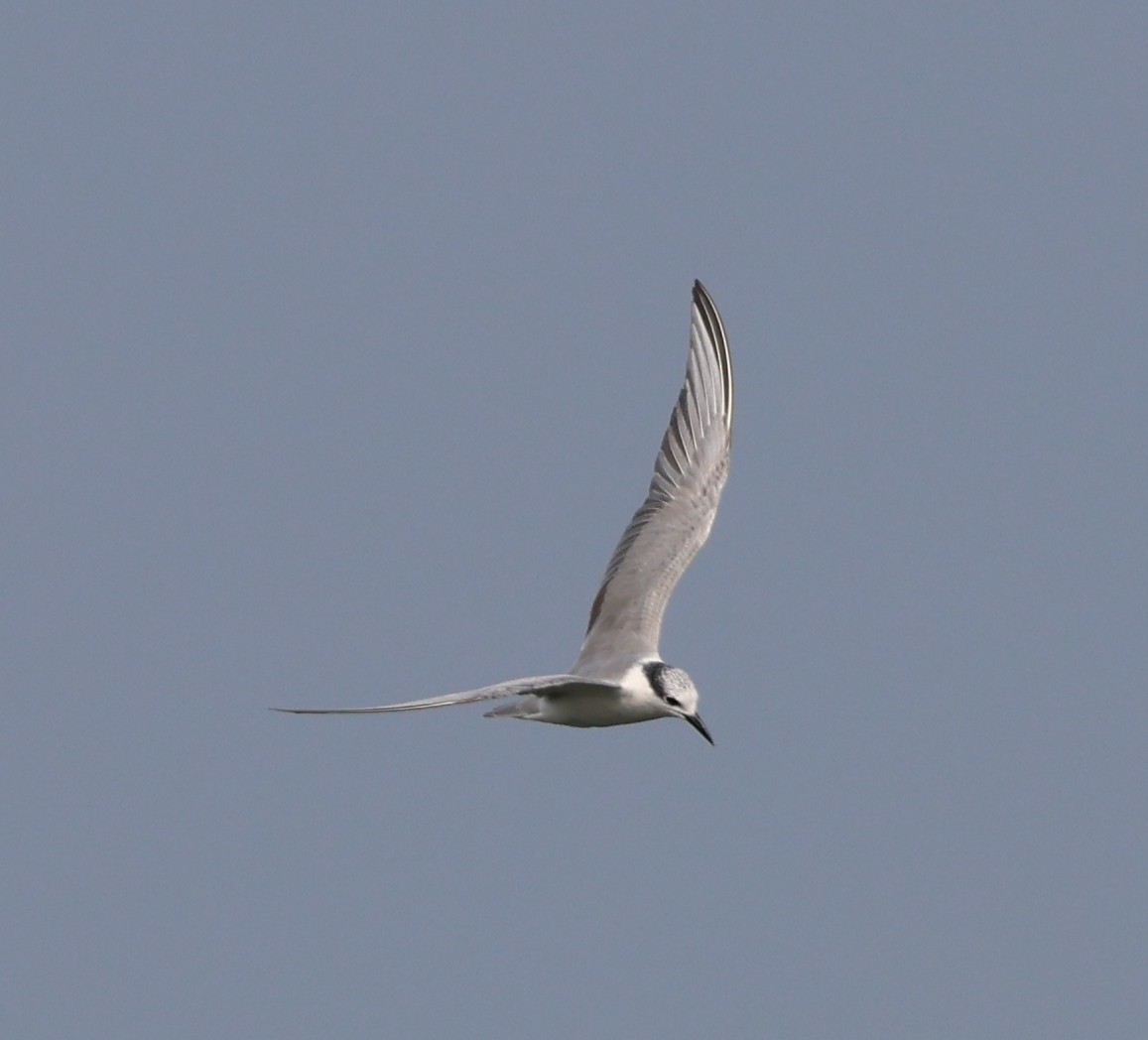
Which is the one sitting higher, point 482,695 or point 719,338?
point 719,338

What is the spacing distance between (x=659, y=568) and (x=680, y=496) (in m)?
0.99

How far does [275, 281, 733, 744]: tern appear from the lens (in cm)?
1667

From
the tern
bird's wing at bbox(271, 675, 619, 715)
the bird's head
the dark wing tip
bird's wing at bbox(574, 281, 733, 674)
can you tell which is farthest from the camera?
the dark wing tip

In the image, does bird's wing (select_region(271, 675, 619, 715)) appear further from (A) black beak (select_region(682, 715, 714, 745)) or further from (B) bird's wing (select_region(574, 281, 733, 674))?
(B) bird's wing (select_region(574, 281, 733, 674))

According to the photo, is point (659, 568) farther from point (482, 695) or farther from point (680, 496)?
point (482, 695)

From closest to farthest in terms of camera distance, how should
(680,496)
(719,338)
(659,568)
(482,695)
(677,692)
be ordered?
(482,695)
(677,692)
(659,568)
(680,496)
(719,338)

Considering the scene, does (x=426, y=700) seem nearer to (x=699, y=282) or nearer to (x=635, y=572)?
(x=635, y=572)

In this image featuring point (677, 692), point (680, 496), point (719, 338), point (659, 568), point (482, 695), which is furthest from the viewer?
point (719, 338)

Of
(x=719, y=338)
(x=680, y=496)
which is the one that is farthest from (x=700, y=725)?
(x=719, y=338)

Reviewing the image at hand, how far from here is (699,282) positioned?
65.7 feet

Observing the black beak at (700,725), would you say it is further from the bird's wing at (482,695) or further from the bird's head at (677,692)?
the bird's wing at (482,695)

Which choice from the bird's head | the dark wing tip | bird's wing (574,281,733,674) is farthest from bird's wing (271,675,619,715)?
the dark wing tip

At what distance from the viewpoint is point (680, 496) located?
64.7ft

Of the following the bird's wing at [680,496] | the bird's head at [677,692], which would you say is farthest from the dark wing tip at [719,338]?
the bird's head at [677,692]
